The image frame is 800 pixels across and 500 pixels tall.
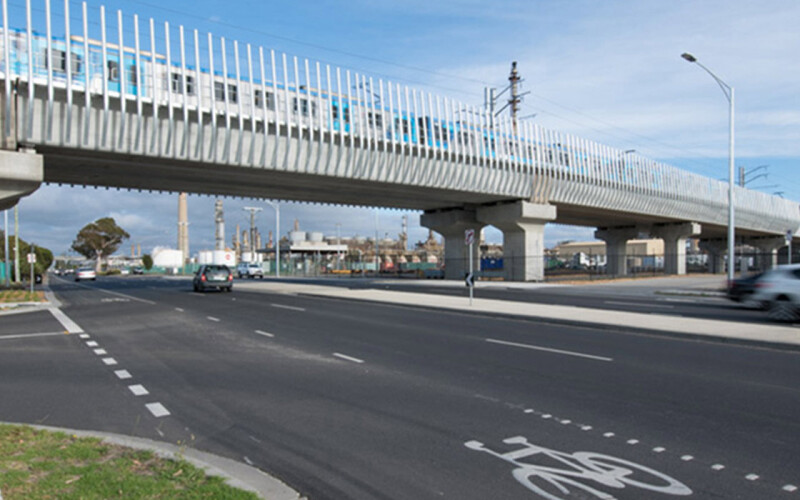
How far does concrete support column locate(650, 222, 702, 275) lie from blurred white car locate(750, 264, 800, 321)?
163ft

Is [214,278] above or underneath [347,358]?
above

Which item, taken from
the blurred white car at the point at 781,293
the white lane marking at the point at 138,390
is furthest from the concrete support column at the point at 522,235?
the white lane marking at the point at 138,390

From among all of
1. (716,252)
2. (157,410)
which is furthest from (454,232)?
(716,252)

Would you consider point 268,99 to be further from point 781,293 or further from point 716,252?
point 716,252

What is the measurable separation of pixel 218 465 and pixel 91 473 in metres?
0.99

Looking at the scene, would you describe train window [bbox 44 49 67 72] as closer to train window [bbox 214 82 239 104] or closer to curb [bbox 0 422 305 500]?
train window [bbox 214 82 239 104]

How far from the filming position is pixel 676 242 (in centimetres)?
6550

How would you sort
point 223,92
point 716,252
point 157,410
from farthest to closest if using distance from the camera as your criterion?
1. point 716,252
2. point 223,92
3. point 157,410

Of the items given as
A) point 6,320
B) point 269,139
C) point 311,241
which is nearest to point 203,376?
point 6,320

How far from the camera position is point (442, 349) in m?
11.6

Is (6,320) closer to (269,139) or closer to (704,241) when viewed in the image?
(269,139)

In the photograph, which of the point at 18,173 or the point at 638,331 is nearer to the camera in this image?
the point at 638,331

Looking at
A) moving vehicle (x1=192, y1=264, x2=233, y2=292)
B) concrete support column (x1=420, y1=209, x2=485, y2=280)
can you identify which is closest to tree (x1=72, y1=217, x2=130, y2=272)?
concrete support column (x1=420, y1=209, x2=485, y2=280)

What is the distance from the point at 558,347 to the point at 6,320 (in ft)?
58.4
